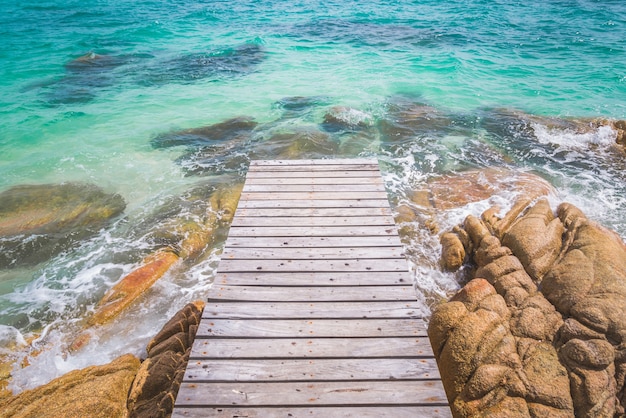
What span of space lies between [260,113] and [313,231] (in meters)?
12.5

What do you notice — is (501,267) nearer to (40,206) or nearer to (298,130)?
(298,130)

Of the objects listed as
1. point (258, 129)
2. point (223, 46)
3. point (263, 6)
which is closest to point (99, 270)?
point (258, 129)

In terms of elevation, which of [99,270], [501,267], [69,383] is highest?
[501,267]

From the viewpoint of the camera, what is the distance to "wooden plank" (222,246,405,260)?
214 inches

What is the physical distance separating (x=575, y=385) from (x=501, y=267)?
2502mm

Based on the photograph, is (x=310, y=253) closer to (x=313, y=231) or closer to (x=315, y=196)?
(x=313, y=231)

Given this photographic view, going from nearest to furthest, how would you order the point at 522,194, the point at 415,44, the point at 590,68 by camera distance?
the point at 522,194
the point at 590,68
the point at 415,44

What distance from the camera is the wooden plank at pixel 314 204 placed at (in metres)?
6.55

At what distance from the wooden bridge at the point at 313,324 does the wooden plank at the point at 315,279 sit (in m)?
0.01

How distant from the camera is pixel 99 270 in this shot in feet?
29.0

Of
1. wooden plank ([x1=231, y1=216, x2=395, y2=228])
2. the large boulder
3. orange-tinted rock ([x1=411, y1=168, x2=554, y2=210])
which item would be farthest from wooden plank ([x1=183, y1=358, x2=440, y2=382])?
orange-tinted rock ([x1=411, y1=168, x2=554, y2=210])

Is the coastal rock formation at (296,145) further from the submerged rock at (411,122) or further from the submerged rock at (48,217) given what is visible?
the submerged rock at (48,217)

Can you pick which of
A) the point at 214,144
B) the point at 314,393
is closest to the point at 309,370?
the point at 314,393

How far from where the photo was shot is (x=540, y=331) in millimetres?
5488
